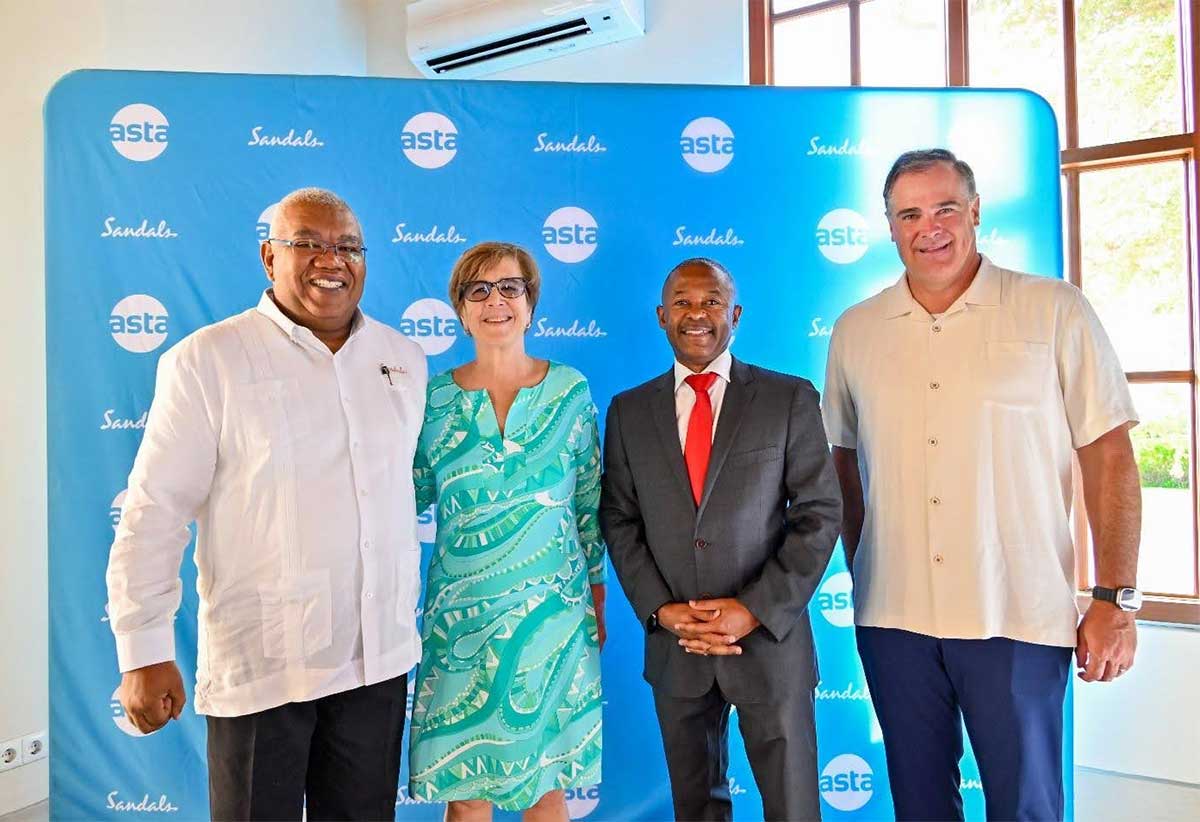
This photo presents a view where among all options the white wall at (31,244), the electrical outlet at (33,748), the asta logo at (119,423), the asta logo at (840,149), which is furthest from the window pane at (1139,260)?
the electrical outlet at (33,748)

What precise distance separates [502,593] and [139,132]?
1985mm

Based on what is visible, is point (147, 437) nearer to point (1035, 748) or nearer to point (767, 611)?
point (767, 611)

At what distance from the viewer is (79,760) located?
2.60 m

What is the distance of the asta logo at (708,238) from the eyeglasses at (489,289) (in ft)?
3.11

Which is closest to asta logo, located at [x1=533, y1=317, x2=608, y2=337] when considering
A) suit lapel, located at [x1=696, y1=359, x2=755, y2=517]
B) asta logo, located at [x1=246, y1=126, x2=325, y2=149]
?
suit lapel, located at [x1=696, y1=359, x2=755, y2=517]

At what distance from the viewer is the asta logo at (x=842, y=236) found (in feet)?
9.25

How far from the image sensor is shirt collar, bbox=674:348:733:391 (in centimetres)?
200

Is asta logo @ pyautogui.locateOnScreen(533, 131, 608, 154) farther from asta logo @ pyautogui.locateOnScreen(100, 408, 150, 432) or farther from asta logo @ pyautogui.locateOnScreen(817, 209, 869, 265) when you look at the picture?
asta logo @ pyautogui.locateOnScreen(100, 408, 150, 432)

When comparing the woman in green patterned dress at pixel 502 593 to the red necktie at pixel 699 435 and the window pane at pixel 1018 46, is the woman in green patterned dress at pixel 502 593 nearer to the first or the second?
the red necktie at pixel 699 435

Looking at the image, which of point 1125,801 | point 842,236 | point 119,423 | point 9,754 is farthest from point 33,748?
point 1125,801

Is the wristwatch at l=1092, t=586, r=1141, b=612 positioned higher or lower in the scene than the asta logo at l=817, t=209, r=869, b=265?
lower

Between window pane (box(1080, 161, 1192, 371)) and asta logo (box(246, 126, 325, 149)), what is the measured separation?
3.20 m

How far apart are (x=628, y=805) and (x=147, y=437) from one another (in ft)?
6.49

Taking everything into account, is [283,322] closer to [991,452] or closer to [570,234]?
[570,234]
